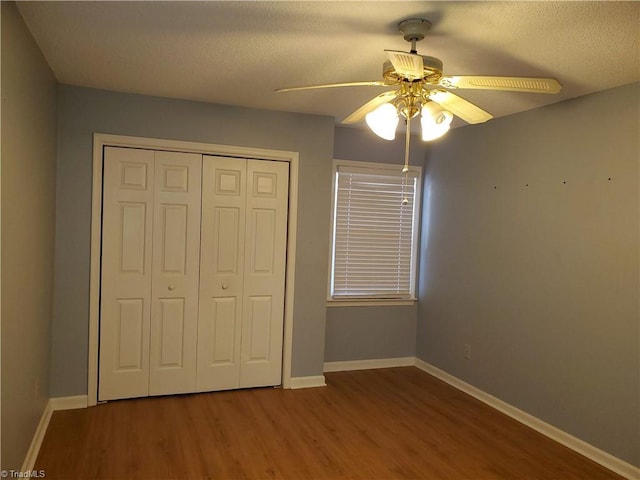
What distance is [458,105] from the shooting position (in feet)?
7.77

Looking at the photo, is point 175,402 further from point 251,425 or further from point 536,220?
point 536,220

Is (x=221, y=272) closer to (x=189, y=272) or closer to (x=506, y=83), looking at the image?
(x=189, y=272)

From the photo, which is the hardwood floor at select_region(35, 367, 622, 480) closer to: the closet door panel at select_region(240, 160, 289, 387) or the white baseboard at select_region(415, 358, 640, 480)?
the white baseboard at select_region(415, 358, 640, 480)

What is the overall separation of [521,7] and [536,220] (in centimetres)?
195

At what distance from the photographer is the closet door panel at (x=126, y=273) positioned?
142 inches

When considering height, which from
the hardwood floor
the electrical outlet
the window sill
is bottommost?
the hardwood floor

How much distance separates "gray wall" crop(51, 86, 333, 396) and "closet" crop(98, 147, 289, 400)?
14 centimetres

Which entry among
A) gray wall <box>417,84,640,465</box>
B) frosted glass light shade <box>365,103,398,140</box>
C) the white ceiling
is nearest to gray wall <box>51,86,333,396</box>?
the white ceiling

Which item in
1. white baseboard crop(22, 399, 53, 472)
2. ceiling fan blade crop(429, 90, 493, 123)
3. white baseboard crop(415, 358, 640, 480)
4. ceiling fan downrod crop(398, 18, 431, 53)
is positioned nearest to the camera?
ceiling fan downrod crop(398, 18, 431, 53)

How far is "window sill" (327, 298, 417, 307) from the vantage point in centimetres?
467

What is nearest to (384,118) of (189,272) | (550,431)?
(189,272)

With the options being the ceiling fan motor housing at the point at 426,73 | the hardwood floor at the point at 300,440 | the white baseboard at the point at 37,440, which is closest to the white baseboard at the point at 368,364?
the hardwood floor at the point at 300,440

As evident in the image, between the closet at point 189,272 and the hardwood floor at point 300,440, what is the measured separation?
0.25 meters

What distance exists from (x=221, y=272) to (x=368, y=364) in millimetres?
1844
